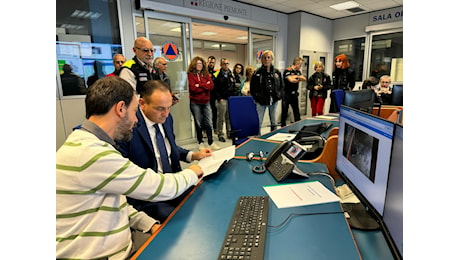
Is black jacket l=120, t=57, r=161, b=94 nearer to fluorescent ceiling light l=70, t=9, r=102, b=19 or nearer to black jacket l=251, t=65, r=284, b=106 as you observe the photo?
fluorescent ceiling light l=70, t=9, r=102, b=19

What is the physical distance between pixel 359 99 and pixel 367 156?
140 centimetres

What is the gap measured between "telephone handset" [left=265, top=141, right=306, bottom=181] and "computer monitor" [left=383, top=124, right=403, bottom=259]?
1.87 ft

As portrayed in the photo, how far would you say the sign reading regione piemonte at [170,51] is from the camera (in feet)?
14.3

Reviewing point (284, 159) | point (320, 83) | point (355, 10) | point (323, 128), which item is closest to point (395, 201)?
point (284, 159)

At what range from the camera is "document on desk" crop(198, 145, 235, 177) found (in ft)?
4.51

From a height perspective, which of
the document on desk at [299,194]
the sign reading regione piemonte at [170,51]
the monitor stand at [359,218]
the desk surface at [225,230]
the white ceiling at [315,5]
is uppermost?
the white ceiling at [315,5]

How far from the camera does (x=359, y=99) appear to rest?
2.11m

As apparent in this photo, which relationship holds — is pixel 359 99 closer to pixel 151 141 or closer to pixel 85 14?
pixel 151 141

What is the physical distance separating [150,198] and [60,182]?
309 mm

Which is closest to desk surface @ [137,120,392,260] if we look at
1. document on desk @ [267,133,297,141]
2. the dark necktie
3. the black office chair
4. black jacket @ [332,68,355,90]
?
the dark necktie

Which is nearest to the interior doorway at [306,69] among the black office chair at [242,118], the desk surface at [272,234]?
the black office chair at [242,118]

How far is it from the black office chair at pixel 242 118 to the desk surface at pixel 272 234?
69.4 inches

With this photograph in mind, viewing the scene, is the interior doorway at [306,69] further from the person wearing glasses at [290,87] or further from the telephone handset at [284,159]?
the telephone handset at [284,159]

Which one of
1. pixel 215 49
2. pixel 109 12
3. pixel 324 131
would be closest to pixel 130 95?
pixel 324 131
